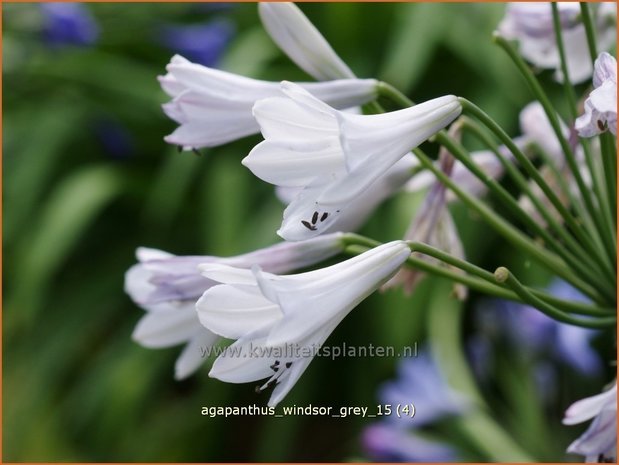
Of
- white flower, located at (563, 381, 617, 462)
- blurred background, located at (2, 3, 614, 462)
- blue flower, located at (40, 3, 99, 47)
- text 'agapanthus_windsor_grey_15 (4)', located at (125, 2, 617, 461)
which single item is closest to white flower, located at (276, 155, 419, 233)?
text 'agapanthus_windsor_grey_15 (4)', located at (125, 2, 617, 461)

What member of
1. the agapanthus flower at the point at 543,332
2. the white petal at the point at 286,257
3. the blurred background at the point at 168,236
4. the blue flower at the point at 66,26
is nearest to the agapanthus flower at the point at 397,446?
the blurred background at the point at 168,236

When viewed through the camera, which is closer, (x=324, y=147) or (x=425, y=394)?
(x=324, y=147)

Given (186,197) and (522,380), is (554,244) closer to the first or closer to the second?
(522,380)

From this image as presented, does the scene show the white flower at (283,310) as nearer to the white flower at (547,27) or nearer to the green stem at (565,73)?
the green stem at (565,73)

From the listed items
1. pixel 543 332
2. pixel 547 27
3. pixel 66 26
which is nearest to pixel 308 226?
pixel 547 27

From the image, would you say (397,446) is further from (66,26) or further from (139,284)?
(66,26)

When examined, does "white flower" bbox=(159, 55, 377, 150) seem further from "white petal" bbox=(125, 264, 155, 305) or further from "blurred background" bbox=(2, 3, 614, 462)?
"blurred background" bbox=(2, 3, 614, 462)
